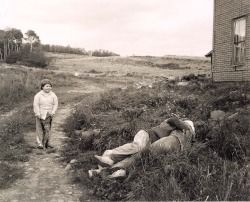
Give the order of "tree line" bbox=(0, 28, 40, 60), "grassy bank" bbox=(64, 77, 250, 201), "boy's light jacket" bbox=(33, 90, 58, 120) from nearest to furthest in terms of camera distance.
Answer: "grassy bank" bbox=(64, 77, 250, 201), "boy's light jacket" bbox=(33, 90, 58, 120), "tree line" bbox=(0, 28, 40, 60)

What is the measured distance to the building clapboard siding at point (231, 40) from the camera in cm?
1191

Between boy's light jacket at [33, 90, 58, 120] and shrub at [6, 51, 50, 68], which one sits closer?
boy's light jacket at [33, 90, 58, 120]

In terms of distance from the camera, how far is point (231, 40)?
1276 cm

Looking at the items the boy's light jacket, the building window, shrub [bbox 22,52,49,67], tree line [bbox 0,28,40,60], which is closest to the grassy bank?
the boy's light jacket

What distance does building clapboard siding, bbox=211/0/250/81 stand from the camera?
11914 millimetres

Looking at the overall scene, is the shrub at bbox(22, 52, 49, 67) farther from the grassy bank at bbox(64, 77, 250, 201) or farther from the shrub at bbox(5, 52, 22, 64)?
the grassy bank at bbox(64, 77, 250, 201)

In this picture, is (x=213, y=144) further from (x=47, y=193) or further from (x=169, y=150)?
(x=47, y=193)

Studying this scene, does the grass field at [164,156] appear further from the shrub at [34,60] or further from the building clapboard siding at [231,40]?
the shrub at [34,60]

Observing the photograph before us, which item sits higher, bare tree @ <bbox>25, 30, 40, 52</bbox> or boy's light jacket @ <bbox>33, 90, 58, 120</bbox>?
bare tree @ <bbox>25, 30, 40, 52</bbox>

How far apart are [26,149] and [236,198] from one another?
4817mm

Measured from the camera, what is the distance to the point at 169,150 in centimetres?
534

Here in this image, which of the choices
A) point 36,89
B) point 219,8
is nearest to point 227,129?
point 219,8

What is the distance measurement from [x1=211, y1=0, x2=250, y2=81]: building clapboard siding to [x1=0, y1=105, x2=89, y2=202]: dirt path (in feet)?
26.2

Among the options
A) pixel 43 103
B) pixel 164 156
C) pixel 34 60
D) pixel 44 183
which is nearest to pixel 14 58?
pixel 34 60
